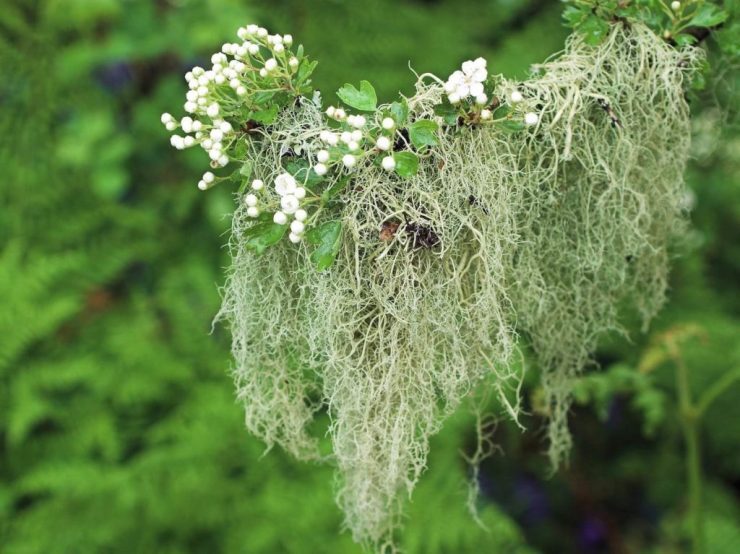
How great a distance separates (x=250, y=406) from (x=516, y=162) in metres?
0.43

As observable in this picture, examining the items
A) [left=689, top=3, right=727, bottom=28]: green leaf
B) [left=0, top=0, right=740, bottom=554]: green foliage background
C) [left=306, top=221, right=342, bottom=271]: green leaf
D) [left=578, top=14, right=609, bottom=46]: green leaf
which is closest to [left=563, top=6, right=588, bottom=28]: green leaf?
[left=578, top=14, right=609, bottom=46]: green leaf

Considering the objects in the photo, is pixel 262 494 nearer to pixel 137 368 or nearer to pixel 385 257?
pixel 137 368

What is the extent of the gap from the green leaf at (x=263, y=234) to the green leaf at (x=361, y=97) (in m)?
0.14

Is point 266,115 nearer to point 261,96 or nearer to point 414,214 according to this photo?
point 261,96

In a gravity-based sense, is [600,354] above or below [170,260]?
below

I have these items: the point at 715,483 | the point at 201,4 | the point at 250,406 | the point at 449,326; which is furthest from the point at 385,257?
the point at 715,483

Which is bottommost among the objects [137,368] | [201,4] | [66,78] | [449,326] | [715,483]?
[715,483]

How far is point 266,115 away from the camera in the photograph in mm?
709

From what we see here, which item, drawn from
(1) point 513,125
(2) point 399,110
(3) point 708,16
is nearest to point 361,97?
(2) point 399,110

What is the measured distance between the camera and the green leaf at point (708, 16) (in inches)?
32.1

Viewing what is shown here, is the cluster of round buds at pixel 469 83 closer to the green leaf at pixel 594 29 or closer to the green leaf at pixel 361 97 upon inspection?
the green leaf at pixel 361 97

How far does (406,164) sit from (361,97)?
0.28ft

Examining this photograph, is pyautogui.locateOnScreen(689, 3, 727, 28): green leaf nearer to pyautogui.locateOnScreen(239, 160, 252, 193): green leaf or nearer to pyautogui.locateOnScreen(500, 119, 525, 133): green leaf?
pyautogui.locateOnScreen(500, 119, 525, 133): green leaf

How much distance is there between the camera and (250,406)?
89 cm
